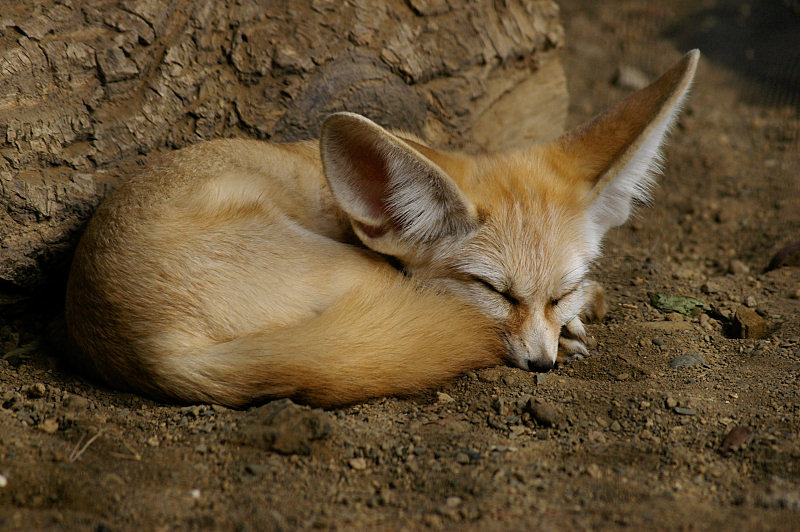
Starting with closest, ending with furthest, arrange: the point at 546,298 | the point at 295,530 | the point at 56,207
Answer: the point at 295,530, the point at 546,298, the point at 56,207

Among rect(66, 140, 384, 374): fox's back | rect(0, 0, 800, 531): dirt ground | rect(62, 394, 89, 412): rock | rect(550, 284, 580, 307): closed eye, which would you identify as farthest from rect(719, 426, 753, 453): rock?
rect(62, 394, 89, 412): rock

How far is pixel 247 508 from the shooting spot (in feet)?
6.93

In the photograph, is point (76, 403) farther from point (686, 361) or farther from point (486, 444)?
point (686, 361)

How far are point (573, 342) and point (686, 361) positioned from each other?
1.53 ft

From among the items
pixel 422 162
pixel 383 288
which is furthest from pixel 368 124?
pixel 383 288

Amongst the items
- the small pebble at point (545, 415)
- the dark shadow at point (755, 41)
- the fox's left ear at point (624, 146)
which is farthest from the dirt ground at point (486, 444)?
the dark shadow at point (755, 41)

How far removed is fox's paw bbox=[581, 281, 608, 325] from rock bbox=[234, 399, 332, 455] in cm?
156

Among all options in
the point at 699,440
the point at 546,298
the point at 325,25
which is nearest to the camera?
the point at 699,440

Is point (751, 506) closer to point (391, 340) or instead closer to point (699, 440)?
point (699, 440)

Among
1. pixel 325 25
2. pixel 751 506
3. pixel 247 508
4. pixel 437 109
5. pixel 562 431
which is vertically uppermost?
pixel 325 25

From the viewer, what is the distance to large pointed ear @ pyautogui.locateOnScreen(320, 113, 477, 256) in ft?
8.79

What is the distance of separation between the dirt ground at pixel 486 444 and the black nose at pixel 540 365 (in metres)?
0.05

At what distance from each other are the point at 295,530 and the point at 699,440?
1.41 m

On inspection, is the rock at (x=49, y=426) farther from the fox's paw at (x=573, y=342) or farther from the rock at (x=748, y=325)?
the rock at (x=748, y=325)
